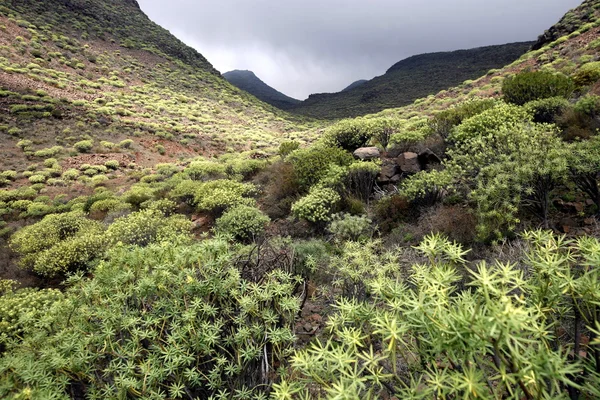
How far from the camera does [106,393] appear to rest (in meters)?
2.11

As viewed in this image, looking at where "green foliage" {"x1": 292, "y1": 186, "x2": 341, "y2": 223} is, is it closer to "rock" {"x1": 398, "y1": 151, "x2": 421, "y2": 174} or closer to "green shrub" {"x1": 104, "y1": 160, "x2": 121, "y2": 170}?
"rock" {"x1": 398, "y1": 151, "x2": 421, "y2": 174}

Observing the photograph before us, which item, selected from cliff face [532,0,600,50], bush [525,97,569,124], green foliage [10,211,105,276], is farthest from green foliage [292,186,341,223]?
cliff face [532,0,600,50]

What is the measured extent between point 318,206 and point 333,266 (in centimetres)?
299

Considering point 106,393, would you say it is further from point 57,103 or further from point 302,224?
point 57,103

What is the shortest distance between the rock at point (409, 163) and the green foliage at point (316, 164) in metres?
1.54

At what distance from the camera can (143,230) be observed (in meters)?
7.75

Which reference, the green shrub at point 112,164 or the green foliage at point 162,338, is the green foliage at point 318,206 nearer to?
the green foliage at point 162,338

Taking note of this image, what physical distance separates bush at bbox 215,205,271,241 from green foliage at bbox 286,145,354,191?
6.83ft

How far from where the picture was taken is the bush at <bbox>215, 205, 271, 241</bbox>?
297 inches

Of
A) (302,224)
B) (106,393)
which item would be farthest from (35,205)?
(106,393)

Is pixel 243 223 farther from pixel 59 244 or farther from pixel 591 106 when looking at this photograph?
pixel 591 106

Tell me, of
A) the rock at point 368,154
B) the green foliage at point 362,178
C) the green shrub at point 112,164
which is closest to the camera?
the green foliage at point 362,178

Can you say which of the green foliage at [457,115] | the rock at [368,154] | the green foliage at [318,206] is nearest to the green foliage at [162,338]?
the green foliage at [318,206]

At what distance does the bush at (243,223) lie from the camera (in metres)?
7.54
